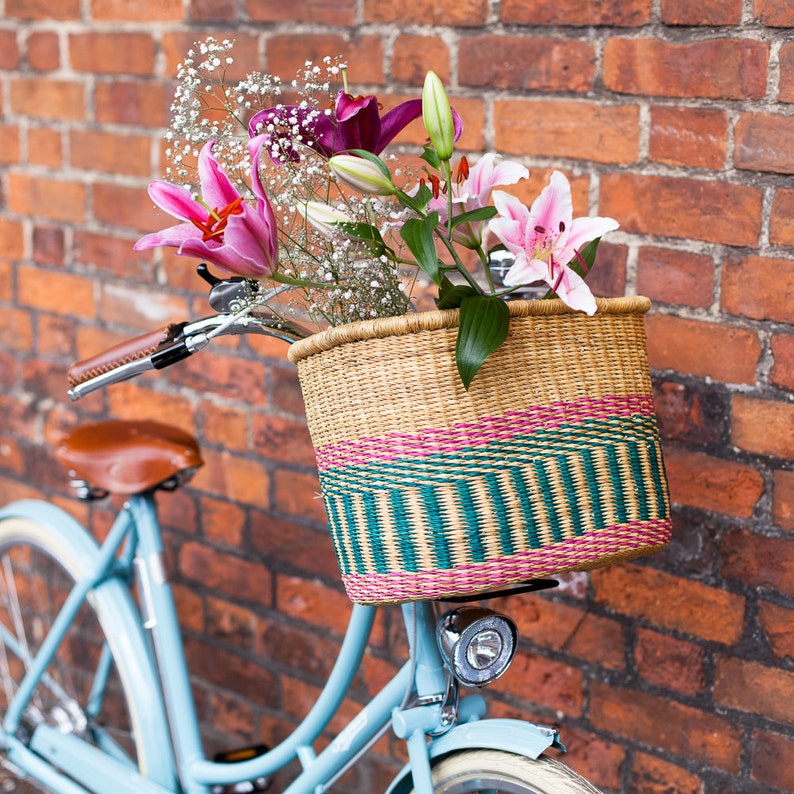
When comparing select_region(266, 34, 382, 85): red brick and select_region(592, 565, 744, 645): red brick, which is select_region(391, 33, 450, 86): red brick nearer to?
select_region(266, 34, 382, 85): red brick

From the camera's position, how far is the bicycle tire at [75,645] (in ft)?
5.29

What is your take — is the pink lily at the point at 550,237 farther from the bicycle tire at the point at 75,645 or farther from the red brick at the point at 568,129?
the bicycle tire at the point at 75,645

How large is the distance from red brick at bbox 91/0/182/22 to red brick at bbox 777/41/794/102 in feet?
3.34

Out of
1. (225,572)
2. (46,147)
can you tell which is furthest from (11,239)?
(225,572)

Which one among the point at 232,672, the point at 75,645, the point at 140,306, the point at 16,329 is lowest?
the point at 75,645

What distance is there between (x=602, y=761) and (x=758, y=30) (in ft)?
3.34

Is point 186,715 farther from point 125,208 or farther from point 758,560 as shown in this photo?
point 125,208

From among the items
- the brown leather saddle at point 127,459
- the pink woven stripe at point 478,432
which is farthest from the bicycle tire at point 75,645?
the pink woven stripe at point 478,432

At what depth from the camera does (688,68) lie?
4.33ft

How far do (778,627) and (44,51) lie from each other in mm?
1627

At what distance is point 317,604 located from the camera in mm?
1886

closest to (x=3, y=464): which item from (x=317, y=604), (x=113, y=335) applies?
(x=113, y=335)

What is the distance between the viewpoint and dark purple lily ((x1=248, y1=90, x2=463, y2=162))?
3.16 ft

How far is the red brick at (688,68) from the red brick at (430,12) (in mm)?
209
